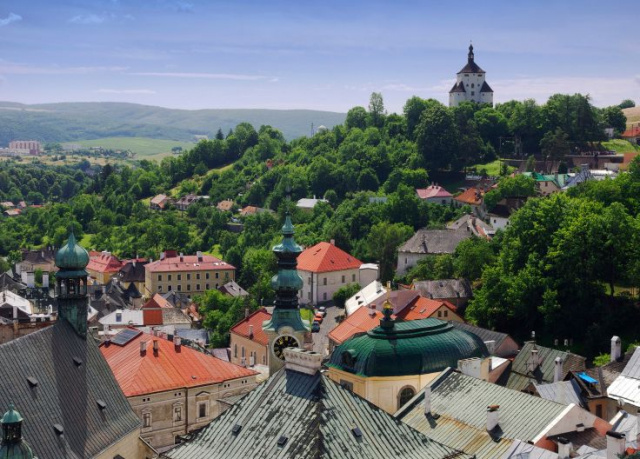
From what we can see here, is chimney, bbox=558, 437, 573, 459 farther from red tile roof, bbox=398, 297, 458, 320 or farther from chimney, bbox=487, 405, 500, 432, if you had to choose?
red tile roof, bbox=398, 297, 458, 320

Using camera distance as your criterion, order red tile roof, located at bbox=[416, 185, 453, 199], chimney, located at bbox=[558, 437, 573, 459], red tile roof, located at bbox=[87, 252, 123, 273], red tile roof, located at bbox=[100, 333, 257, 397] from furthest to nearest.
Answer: red tile roof, located at bbox=[87, 252, 123, 273] < red tile roof, located at bbox=[416, 185, 453, 199] < red tile roof, located at bbox=[100, 333, 257, 397] < chimney, located at bbox=[558, 437, 573, 459]

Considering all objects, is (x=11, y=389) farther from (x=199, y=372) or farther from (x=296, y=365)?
(x=199, y=372)

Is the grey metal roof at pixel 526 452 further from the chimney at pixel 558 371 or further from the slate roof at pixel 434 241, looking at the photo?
the slate roof at pixel 434 241

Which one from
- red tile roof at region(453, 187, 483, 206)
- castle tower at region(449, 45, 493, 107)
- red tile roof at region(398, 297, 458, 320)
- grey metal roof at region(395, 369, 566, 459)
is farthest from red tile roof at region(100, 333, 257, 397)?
castle tower at region(449, 45, 493, 107)

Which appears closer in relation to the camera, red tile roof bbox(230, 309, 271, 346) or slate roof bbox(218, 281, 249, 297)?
red tile roof bbox(230, 309, 271, 346)

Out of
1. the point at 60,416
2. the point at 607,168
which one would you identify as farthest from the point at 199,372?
the point at 607,168
